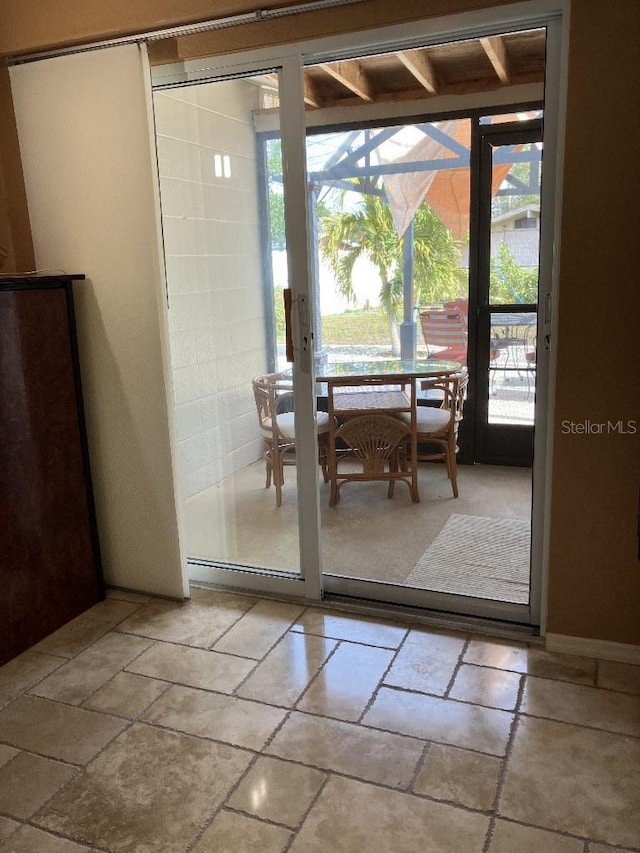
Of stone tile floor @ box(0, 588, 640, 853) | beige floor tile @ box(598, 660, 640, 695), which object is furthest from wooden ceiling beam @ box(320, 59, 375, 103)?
beige floor tile @ box(598, 660, 640, 695)

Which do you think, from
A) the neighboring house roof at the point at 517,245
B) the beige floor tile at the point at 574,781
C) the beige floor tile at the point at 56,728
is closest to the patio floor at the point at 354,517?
the beige floor tile at the point at 574,781

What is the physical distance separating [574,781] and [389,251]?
244 cm

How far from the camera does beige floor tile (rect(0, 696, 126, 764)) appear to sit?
2.06 meters

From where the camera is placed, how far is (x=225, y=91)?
2.62 metres

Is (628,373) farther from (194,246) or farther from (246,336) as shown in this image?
(194,246)

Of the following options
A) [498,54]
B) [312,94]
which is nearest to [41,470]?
[312,94]

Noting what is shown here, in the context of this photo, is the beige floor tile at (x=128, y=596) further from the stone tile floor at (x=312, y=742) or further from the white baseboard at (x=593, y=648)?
the white baseboard at (x=593, y=648)

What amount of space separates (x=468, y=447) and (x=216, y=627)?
7.13ft

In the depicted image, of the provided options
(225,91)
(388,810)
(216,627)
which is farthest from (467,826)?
(225,91)

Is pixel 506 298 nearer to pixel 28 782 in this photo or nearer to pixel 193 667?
pixel 193 667

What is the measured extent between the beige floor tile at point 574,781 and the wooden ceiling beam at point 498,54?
2582mm

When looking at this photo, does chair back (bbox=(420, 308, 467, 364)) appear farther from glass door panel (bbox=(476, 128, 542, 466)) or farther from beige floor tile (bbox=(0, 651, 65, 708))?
beige floor tile (bbox=(0, 651, 65, 708))

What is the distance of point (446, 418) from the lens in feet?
12.9

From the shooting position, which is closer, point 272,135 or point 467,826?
point 467,826
